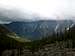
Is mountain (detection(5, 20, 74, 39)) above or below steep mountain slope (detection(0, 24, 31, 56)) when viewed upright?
above

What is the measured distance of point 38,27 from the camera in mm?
2768

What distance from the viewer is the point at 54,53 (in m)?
2.73

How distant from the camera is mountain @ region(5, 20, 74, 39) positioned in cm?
272

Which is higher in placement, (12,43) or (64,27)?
(64,27)

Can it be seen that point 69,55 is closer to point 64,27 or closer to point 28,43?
point 64,27

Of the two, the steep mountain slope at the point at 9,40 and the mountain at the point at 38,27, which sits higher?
the mountain at the point at 38,27

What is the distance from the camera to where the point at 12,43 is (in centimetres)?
267

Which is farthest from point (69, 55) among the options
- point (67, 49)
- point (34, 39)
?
point (34, 39)

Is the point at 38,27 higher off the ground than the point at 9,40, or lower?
higher

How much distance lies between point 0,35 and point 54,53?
3.10 feet

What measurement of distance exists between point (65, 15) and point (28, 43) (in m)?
0.79

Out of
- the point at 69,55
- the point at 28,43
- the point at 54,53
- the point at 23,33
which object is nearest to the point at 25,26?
the point at 23,33

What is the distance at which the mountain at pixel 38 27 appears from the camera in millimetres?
2721

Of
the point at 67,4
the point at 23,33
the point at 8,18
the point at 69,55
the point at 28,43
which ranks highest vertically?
the point at 67,4
